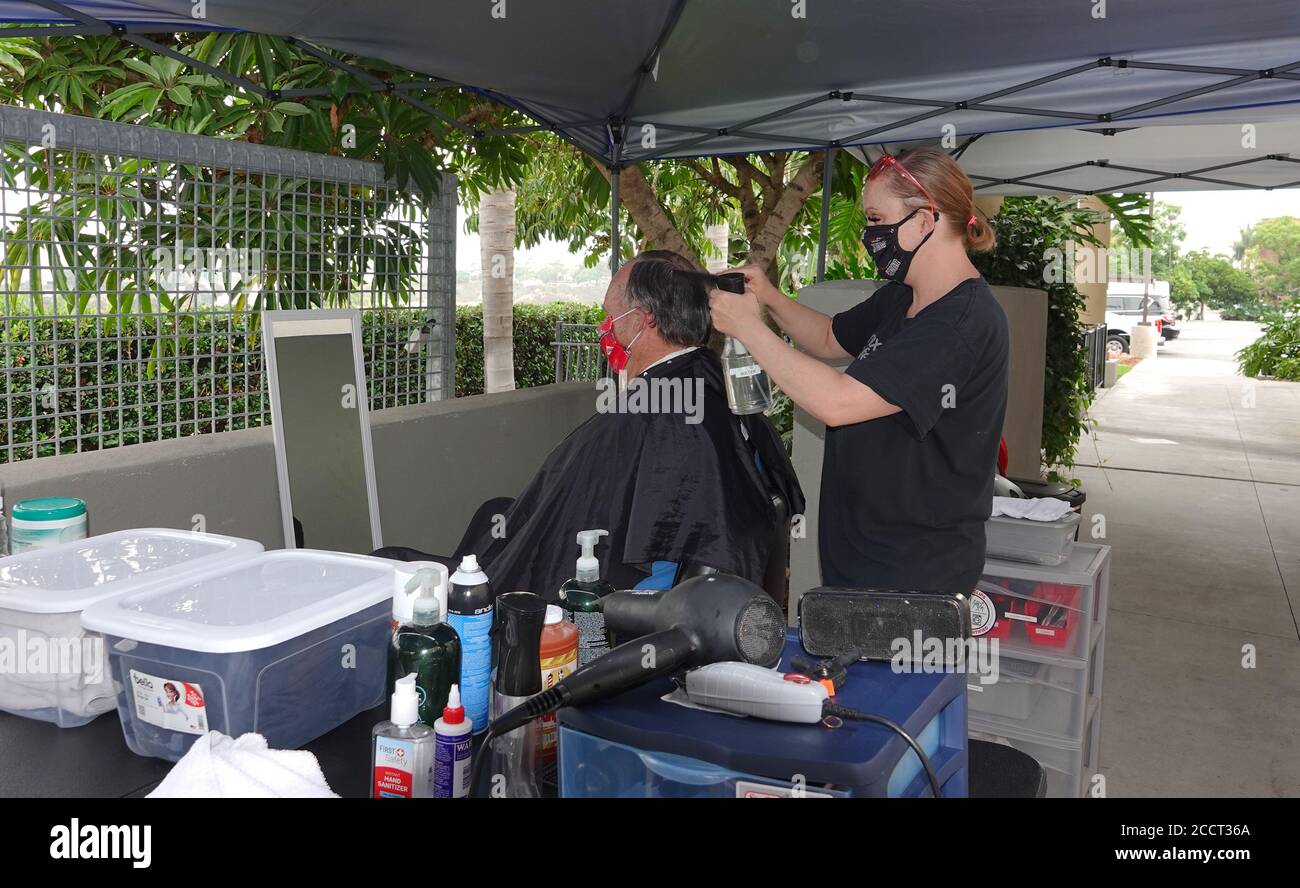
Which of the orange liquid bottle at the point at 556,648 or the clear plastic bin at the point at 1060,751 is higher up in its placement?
the orange liquid bottle at the point at 556,648

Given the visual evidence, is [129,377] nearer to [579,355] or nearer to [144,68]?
[144,68]

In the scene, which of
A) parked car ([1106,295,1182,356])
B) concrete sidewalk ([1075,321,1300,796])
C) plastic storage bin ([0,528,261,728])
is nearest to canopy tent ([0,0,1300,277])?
plastic storage bin ([0,528,261,728])

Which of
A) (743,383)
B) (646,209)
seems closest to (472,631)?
(743,383)

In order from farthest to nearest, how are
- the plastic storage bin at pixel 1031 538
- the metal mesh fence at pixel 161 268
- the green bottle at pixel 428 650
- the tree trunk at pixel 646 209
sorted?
the tree trunk at pixel 646 209 < the metal mesh fence at pixel 161 268 < the plastic storage bin at pixel 1031 538 < the green bottle at pixel 428 650

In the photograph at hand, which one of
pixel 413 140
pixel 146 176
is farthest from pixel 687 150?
pixel 146 176

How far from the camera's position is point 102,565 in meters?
1.42

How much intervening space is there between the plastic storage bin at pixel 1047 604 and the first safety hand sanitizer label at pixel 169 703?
6.47 feet

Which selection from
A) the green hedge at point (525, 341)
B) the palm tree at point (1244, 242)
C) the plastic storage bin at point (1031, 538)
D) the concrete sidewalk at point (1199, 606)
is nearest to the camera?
the plastic storage bin at point (1031, 538)

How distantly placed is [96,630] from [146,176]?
235cm

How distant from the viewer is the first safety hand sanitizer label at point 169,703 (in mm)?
1135

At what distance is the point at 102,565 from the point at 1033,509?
2.15 meters

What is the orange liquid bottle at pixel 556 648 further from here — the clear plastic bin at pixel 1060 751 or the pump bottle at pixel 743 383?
the clear plastic bin at pixel 1060 751

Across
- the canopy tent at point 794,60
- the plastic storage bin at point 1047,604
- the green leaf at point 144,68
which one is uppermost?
the green leaf at point 144,68

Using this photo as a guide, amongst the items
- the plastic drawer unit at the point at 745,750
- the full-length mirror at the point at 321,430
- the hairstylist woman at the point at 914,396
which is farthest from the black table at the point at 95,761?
the full-length mirror at the point at 321,430
